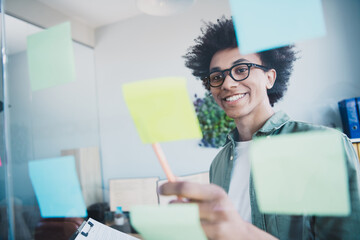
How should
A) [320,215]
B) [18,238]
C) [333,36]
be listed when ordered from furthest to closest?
[18,238], [333,36], [320,215]

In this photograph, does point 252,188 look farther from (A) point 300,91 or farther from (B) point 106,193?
(B) point 106,193

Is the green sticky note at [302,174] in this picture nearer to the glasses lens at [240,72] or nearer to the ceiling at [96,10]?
the glasses lens at [240,72]

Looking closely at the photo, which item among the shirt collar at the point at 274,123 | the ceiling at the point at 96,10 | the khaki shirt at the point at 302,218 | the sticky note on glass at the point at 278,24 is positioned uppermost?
the ceiling at the point at 96,10

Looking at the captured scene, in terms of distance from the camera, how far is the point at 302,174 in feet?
1.77

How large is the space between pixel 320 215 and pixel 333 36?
539 millimetres

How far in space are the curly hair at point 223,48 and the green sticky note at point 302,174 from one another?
0.15 meters

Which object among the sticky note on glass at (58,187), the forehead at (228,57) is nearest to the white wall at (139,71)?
the forehead at (228,57)

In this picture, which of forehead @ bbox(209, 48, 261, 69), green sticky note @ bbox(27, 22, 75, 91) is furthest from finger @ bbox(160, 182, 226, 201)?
green sticky note @ bbox(27, 22, 75, 91)

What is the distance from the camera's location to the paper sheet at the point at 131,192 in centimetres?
84

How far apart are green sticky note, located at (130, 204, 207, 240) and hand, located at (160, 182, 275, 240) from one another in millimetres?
35

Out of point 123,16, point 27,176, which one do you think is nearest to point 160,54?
point 123,16

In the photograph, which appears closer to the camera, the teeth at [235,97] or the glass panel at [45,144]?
the teeth at [235,97]

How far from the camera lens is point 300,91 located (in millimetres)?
688

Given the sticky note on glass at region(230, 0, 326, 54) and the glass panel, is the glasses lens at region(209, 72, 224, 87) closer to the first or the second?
the sticky note on glass at region(230, 0, 326, 54)
